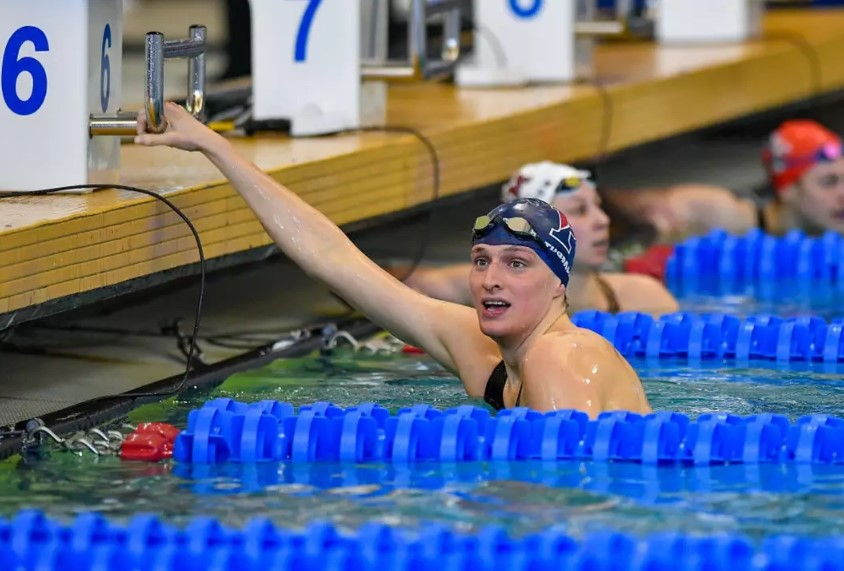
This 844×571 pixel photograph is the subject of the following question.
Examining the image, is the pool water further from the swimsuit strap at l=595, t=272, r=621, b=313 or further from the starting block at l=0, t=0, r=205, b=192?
the swimsuit strap at l=595, t=272, r=621, b=313

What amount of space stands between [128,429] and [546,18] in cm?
402

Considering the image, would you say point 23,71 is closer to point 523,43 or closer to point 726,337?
point 726,337

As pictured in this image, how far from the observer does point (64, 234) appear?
4.17 meters

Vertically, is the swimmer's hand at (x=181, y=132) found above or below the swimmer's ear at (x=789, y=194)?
above

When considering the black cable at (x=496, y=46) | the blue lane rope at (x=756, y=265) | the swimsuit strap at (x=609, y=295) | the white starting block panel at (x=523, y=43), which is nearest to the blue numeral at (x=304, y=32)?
the swimsuit strap at (x=609, y=295)

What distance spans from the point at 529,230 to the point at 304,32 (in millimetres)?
2153

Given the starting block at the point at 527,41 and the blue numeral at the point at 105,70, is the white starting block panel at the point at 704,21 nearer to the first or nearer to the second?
the starting block at the point at 527,41

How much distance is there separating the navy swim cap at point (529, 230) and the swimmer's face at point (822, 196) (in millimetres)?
A: 3534

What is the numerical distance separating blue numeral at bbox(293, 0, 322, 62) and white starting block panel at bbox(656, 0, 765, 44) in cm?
388

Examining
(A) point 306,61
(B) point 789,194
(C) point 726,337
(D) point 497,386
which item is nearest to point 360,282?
(D) point 497,386

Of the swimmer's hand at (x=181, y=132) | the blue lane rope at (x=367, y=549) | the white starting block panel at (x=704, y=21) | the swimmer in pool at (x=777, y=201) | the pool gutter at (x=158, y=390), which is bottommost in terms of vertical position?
the pool gutter at (x=158, y=390)

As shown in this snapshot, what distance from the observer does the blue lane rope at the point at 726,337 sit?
509 cm

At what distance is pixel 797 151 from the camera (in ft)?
24.1

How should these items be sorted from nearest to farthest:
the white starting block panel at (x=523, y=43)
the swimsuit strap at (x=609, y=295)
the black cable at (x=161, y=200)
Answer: the black cable at (x=161, y=200) < the swimsuit strap at (x=609, y=295) < the white starting block panel at (x=523, y=43)
